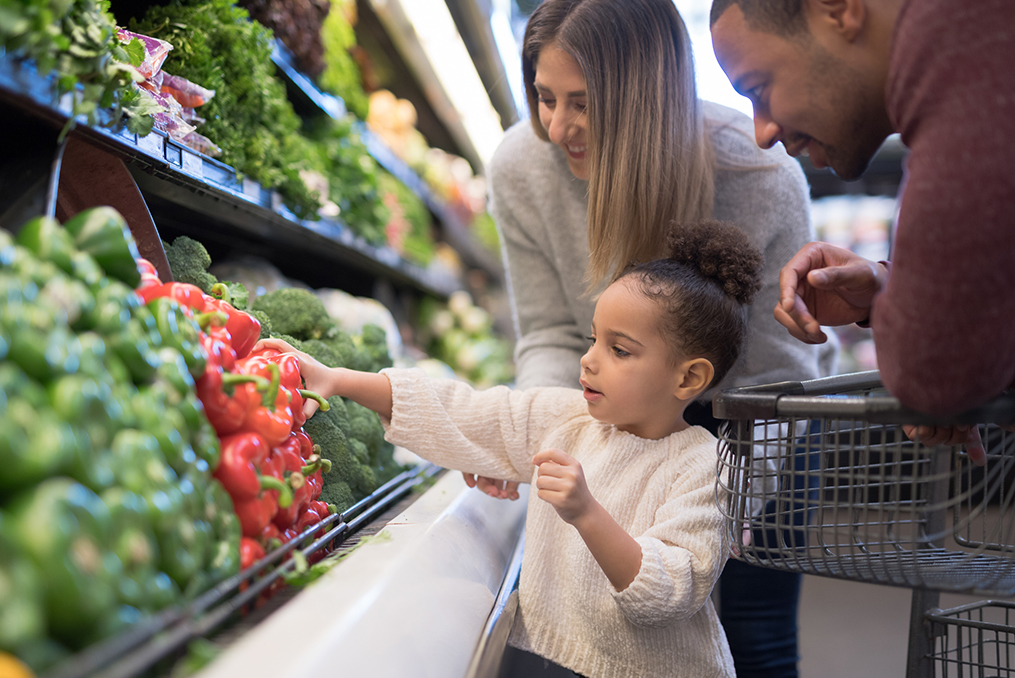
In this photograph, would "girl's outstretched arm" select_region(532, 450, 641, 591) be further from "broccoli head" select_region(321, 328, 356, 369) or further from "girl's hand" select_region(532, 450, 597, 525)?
"broccoli head" select_region(321, 328, 356, 369)

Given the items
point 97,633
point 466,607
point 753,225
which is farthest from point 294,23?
point 97,633

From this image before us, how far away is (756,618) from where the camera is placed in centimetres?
167

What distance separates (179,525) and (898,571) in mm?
1018

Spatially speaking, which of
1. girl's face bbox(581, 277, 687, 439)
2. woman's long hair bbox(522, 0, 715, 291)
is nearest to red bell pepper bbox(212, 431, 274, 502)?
girl's face bbox(581, 277, 687, 439)

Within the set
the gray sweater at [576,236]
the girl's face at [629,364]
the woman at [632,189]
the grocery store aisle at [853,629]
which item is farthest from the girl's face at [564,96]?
the grocery store aisle at [853,629]

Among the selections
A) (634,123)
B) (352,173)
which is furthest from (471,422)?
(352,173)

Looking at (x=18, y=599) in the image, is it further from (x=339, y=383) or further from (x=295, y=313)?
(x=295, y=313)

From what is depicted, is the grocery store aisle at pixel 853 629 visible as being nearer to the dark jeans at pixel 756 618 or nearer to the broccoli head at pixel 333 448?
the dark jeans at pixel 756 618

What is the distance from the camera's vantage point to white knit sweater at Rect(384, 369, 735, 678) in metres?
1.17

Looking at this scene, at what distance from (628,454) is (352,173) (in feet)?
5.78

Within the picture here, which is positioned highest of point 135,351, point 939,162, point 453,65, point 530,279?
point 453,65

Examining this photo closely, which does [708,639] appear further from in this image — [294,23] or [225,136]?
[294,23]

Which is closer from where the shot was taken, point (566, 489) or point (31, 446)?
point (31, 446)

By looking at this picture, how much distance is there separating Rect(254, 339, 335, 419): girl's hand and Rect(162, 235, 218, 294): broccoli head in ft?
0.68
